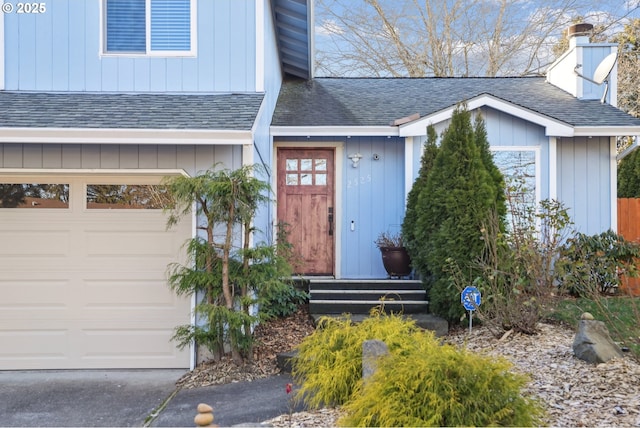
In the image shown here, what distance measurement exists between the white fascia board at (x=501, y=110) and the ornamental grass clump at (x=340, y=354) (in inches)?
158

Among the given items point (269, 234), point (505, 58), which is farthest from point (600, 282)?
point (505, 58)

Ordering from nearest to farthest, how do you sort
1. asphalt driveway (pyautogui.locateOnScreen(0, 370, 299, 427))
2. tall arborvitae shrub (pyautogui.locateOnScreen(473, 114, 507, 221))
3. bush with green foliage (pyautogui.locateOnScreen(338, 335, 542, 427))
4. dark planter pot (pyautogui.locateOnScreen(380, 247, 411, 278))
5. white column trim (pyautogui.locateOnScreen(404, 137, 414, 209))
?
bush with green foliage (pyautogui.locateOnScreen(338, 335, 542, 427)) → asphalt driveway (pyautogui.locateOnScreen(0, 370, 299, 427)) → tall arborvitae shrub (pyautogui.locateOnScreen(473, 114, 507, 221)) → dark planter pot (pyautogui.locateOnScreen(380, 247, 411, 278)) → white column trim (pyautogui.locateOnScreen(404, 137, 414, 209))

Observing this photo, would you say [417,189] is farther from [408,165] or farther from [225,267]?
[225,267]

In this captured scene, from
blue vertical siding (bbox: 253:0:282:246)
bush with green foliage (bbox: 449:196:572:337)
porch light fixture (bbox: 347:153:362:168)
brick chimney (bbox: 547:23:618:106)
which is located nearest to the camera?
bush with green foliage (bbox: 449:196:572:337)

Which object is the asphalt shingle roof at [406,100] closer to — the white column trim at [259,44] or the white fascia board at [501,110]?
the white fascia board at [501,110]

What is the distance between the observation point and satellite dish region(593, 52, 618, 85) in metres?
8.11

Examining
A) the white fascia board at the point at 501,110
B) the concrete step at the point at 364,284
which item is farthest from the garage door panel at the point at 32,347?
the white fascia board at the point at 501,110

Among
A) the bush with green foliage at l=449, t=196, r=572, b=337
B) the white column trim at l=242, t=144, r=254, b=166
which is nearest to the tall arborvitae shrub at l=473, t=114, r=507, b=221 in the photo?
the bush with green foliage at l=449, t=196, r=572, b=337

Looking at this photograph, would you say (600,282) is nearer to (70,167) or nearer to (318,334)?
(318,334)

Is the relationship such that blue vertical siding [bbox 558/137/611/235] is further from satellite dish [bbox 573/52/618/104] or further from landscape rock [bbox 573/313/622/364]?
landscape rock [bbox 573/313/622/364]

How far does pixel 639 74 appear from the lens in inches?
550

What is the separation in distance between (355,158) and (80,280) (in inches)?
172

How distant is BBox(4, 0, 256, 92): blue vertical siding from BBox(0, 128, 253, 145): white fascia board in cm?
131

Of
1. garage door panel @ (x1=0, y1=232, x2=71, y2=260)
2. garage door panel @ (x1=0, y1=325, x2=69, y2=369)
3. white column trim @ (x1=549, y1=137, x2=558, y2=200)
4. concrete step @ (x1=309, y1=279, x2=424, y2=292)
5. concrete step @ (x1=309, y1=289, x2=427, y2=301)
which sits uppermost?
white column trim @ (x1=549, y1=137, x2=558, y2=200)
